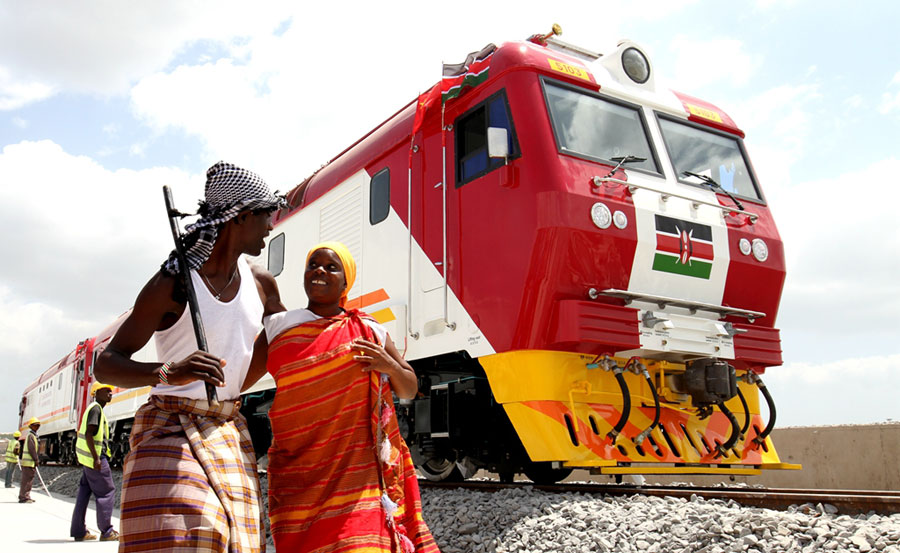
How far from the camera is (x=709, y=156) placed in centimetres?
702

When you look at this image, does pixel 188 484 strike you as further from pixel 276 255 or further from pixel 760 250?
pixel 276 255

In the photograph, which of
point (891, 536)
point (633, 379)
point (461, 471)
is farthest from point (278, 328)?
point (461, 471)

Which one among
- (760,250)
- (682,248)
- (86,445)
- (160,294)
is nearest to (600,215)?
(682,248)

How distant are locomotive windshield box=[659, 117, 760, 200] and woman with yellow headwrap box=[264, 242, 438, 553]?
14.7ft

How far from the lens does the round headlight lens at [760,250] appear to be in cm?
664

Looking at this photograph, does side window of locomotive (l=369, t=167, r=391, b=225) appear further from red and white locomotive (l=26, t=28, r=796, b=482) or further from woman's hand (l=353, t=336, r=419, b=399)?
woman's hand (l=353, t=336, r=419, b=399)

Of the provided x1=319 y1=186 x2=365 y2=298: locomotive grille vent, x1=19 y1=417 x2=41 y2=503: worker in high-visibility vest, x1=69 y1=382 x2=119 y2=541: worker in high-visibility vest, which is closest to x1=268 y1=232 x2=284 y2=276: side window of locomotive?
x1=319 y1=186 x2=365 y2=298: locomotive grille vent

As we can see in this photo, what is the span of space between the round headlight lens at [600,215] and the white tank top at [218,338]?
3587 millimetres

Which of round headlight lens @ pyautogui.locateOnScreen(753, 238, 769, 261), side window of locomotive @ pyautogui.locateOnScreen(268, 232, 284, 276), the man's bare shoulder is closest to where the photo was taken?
the man's bare shoulder

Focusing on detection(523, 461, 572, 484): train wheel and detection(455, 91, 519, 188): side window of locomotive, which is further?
detection(523, 461, 572, 484): train wheel

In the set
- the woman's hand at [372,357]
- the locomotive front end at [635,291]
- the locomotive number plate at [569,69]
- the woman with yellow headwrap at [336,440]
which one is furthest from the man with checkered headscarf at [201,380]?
the locomotive number plate at [569,69]

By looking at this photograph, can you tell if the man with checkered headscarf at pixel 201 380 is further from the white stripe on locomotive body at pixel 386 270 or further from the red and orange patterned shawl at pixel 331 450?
the white stripe on locomotive body at pixel 386 270

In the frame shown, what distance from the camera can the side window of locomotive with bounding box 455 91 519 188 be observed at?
601 centimetres

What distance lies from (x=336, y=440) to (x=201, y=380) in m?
0.57
